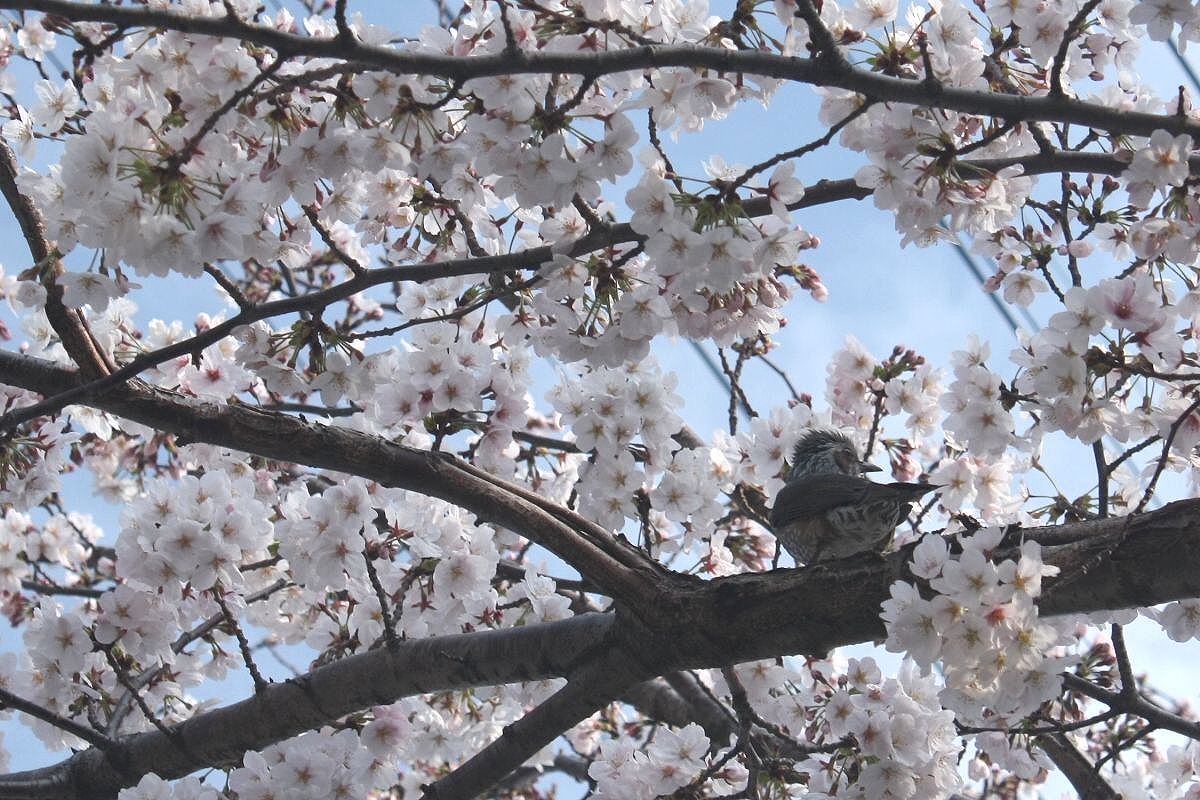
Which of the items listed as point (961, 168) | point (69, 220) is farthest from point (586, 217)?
point (69, 220)

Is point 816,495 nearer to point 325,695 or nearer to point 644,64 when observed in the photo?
point 325,695

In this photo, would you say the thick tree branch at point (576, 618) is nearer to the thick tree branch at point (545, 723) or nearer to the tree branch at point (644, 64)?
the thick tree branch at point (545, 723)

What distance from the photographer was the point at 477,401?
3.21 metres

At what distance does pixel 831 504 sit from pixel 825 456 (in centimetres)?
73

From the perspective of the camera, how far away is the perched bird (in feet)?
13.2

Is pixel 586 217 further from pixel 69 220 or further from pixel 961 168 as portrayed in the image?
pixel 69 220

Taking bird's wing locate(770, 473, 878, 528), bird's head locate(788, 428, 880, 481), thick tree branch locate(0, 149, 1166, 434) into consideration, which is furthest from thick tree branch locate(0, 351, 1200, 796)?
bird's head locate(788, 428, 880, 481)

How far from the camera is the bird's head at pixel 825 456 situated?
473 cm

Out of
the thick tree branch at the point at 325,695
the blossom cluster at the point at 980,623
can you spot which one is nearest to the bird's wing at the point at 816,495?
the thick tree branch at the point at 325,695

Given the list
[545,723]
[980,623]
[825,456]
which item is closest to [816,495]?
[825,456]

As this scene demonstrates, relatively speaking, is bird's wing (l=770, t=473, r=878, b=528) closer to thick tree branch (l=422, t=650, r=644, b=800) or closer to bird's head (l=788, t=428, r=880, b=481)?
bird's head (l=788, t=428, r=880, b=481)

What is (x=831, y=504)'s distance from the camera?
13.5 ft

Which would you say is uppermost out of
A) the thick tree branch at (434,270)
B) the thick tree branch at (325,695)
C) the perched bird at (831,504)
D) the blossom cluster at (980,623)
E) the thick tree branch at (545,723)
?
the perched bird at (831,504)

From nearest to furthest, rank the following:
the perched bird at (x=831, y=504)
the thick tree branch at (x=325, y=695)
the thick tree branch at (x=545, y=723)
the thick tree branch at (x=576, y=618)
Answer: the thick tree branch at (x=576, y=618) < the thick tree branch at (x=545, y=723) < the thick tree branch at (x=325, y=695) < the perched bird at (x=831, y=504)
